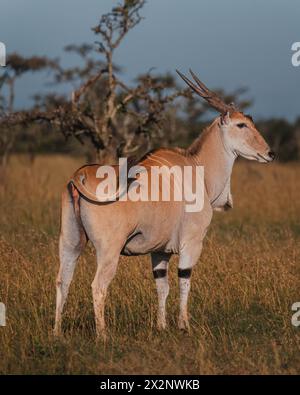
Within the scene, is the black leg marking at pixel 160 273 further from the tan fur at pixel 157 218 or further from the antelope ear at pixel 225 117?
the antelope ear at pixel 225 117

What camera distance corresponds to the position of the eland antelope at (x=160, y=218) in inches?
216

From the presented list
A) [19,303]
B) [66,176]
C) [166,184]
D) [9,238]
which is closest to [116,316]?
[19,303]

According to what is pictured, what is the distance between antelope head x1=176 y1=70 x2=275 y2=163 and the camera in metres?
6.48

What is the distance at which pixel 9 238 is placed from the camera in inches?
368

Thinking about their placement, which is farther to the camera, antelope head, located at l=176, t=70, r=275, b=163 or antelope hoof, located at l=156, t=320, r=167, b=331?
antelope head, located at l=176, t=70, r=275, b=163

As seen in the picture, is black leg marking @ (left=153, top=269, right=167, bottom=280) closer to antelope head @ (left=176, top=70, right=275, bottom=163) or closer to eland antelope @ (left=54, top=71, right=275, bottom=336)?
eland antelope @ (left=54, top=71, right=275, bottom=336)

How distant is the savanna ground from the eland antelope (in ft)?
0.86

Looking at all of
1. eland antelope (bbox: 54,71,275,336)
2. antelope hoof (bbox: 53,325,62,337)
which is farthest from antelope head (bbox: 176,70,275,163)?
antelope hoof (bbox: 53,325,62,337)

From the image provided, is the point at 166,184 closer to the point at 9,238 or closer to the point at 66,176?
the point at 9,238

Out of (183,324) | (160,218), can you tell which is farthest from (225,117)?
(183,324)

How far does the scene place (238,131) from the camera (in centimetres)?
652

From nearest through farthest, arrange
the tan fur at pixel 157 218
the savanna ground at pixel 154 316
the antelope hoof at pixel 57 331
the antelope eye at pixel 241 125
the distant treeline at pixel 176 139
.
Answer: the savanna ground at pixel 154 316, the tan fur at pixel 157 218, the antelope hoof at pixel 57 331, the antelope eye at pixel 241 125, the distant treeline at pixel 176 139

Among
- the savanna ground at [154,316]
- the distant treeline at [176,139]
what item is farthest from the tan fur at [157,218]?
the distant treeline at [176,139]

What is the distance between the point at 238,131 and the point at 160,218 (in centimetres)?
116
